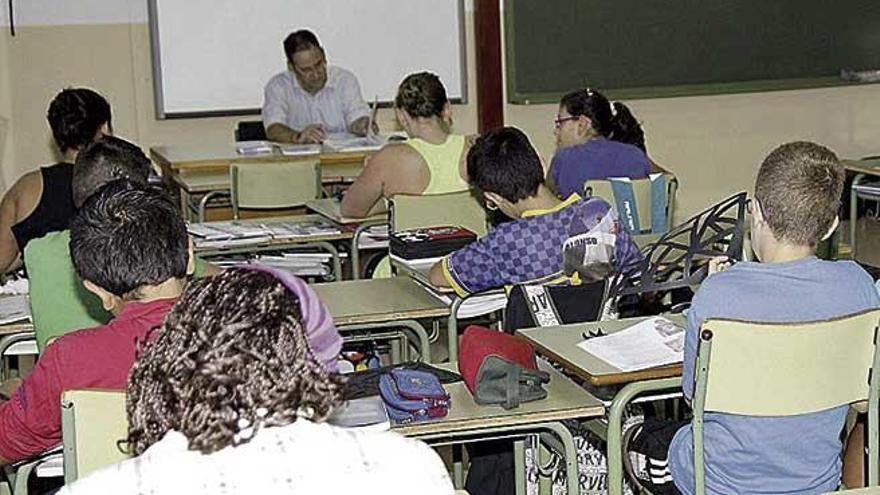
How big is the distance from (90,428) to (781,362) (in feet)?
4.33

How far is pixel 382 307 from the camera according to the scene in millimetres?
4062

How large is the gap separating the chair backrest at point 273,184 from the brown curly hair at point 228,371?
4.36 metres

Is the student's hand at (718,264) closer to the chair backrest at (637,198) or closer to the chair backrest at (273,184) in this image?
the chair backrest at (637,198)

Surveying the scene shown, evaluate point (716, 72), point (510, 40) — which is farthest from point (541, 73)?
point (716, 72)

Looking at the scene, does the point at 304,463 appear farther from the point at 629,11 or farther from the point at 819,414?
the point at 629,11

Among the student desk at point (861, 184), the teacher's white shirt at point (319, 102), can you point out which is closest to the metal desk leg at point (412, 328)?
the student desk at point (861, 184)

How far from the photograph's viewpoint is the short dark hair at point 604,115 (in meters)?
5.79

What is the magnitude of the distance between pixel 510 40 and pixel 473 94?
0.41 meters

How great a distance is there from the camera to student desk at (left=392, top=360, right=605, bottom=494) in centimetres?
291

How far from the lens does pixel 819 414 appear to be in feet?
9.21

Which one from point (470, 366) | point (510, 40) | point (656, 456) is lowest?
point (656, 456)

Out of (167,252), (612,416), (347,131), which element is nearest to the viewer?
(167,252)

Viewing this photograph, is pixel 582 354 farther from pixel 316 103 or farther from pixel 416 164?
pixel 316 103

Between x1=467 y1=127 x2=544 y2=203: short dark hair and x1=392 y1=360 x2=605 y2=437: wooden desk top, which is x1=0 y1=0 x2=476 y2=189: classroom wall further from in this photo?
x1=392 y1=360 x2=605 y2=437: wooden desk top
